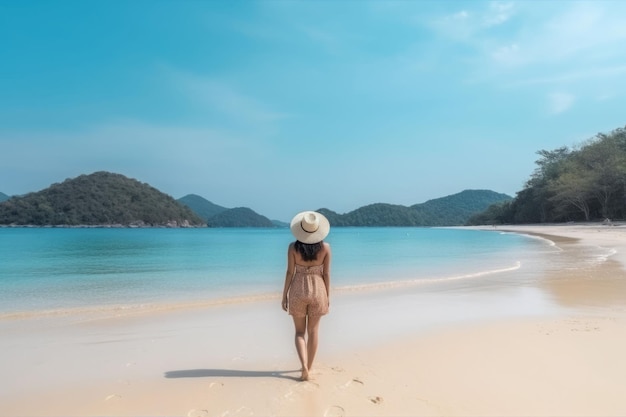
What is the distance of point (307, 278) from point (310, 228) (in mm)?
527

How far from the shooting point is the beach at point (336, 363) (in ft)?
11.8

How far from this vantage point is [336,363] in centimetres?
476

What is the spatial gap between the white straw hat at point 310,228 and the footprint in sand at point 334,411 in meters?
1.49

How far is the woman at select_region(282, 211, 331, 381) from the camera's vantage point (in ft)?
13.7

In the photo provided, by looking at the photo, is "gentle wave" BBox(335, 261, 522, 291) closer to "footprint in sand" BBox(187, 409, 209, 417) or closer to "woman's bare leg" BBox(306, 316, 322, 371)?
"woman's bare leg" BBox(306, 316, 322, 371)

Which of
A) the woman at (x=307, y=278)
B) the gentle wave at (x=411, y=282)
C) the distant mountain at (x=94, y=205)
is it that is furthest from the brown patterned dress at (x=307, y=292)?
the distant mountain at (x=94, y=205)

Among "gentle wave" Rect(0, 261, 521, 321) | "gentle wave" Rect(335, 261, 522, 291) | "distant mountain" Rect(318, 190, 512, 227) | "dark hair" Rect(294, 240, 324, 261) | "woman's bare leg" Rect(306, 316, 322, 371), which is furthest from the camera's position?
"distant mountain" Rect(318, 190, 512, 227)

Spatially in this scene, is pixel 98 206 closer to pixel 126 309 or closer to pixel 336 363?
pixel 126 309

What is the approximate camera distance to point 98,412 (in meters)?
3.53

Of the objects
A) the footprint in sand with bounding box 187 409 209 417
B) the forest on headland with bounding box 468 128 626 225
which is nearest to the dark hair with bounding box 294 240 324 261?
the footprint in sand with bounding box 187 409 209 417

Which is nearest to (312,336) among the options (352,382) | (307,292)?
(307,292)

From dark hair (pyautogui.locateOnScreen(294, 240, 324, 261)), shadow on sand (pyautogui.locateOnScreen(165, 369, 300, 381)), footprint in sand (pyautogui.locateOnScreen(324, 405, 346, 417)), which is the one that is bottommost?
shadow on sand (pyautogui.locateOnScreen(165, 369, 300, 381))

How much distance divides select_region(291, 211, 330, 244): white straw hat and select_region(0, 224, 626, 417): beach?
1.39 meters

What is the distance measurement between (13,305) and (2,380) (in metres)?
6.11
